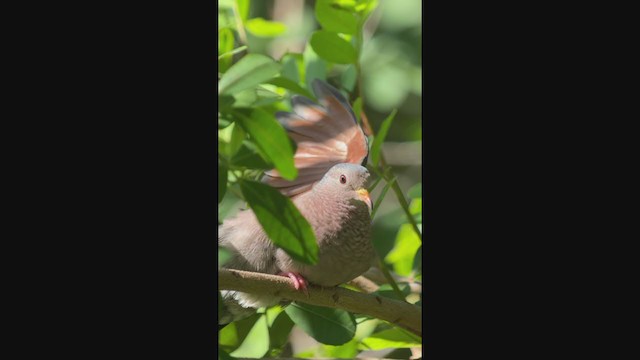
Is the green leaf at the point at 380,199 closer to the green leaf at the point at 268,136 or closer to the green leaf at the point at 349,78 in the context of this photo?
the green leaf at the point at 349,78

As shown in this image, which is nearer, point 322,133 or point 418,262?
point 322,133

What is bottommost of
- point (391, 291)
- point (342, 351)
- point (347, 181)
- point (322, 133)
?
point (342, 351)

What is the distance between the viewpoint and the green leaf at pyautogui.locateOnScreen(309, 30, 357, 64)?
5.15 feet

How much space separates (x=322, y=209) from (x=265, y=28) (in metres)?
0.37

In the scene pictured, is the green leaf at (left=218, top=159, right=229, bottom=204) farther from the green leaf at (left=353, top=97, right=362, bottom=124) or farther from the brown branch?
the brown branch

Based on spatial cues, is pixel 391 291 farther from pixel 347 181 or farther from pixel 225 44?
pixel 225 44

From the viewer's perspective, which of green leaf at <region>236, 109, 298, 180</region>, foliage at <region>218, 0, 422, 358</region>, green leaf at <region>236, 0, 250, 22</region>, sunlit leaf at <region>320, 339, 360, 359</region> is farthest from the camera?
sunlit leaf at <region>320, 339, 360, 359</region>

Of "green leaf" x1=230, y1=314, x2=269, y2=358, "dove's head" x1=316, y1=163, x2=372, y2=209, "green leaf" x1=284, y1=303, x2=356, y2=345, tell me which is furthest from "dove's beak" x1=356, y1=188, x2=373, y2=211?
"green leaf" x1=230, y1=314, x2=269, y2=358

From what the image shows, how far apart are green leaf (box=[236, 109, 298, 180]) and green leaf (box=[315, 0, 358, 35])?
37 cm

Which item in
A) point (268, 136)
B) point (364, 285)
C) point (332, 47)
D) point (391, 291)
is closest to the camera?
point (268, 136)

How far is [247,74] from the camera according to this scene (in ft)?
4.38

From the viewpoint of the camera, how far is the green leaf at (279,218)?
129 cm

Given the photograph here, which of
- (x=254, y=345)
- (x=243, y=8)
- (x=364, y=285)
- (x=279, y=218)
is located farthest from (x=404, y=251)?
(x=243, y=8)
